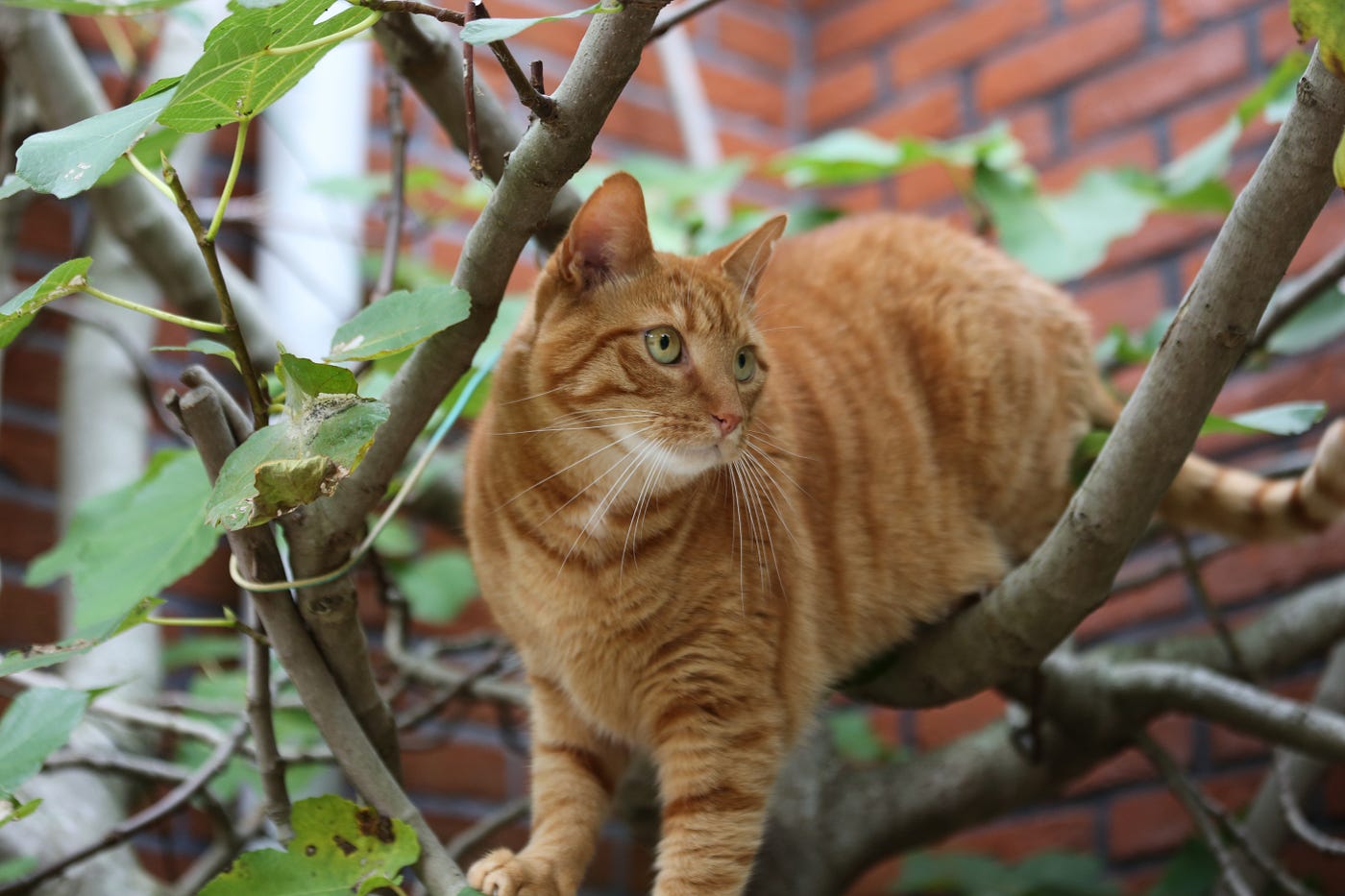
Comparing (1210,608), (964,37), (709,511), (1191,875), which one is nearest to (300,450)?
(709,511)

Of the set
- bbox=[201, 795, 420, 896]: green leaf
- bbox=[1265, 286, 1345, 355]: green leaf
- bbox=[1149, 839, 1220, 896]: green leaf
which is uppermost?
bbox=[1265, 286, 1345, 355]: green leaf

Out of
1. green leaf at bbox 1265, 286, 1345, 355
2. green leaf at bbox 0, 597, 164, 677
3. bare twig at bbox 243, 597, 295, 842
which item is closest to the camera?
green leaf at bbox 0, 597, 164, 677

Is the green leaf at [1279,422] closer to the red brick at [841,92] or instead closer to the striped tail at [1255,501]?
the striped tail at [1255,501]

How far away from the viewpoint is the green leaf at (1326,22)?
58cm

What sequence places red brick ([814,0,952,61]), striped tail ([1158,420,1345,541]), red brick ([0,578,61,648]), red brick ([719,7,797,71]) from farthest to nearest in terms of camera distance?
red brick ([719,7,797,71]) → red brick ([814,0,952,61]) → red brick ([0,578,61,648]) → striped tail ([1158,420,1345,541])

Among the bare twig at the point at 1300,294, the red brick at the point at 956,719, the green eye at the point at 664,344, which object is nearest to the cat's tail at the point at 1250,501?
the bare twig at the point at 1300,294

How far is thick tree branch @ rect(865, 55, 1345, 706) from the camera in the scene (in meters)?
0.79

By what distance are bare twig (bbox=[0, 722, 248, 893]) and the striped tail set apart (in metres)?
1.07

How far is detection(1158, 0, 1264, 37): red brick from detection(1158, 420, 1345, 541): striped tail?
1.10 m

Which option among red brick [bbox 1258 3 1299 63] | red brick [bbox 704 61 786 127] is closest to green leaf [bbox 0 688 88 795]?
red brick [bbox 1258 3 1299 63]

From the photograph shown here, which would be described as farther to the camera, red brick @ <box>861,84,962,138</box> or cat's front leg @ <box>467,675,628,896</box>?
red brick @ <box>861,84,962,138</box>

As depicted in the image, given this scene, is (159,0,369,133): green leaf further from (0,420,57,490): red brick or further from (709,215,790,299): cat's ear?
(0,420,57,490): red brick

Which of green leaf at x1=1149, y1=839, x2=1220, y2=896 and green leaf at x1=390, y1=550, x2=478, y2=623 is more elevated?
green leaf at x1=390, y1=550, x2=478, y2=623

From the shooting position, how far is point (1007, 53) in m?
2.53
